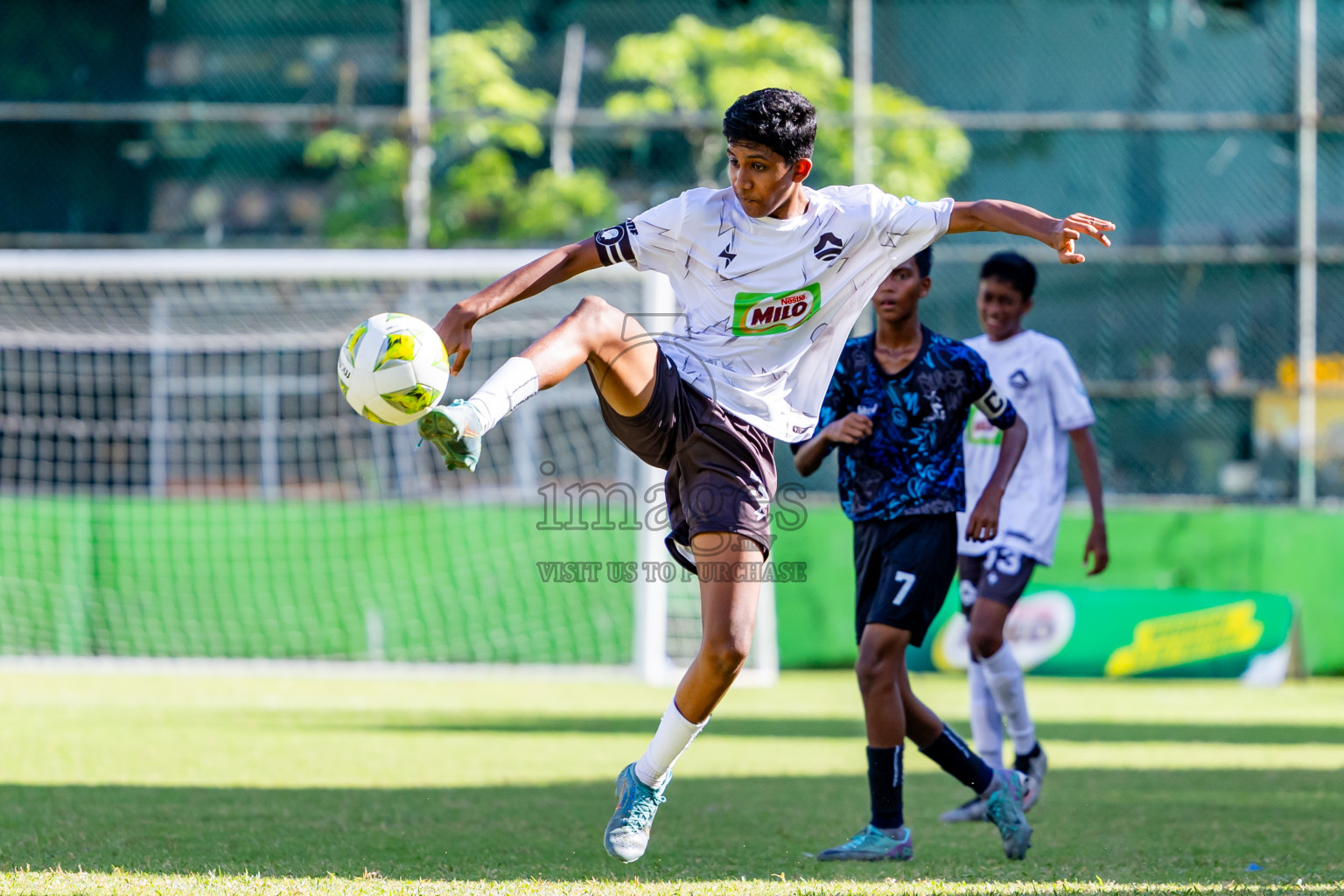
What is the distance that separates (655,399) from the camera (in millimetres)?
4547

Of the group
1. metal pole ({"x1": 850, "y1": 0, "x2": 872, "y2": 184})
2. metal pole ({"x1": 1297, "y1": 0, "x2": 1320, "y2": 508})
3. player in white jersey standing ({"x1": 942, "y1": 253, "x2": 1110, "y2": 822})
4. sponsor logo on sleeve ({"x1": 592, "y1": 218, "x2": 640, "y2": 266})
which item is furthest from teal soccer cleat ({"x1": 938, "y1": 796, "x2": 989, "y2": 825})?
metal pole ({"x1": 850, "y1": 0, "x2": 872, "y2": 184})

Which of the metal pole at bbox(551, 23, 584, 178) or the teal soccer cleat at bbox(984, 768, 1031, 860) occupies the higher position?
the metal pole at bbox(551, 23, 584, 178)

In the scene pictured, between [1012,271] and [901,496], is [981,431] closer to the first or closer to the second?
[1012,271]

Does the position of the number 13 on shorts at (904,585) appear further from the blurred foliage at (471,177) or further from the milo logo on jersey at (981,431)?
the blurred foliage at (471,177)

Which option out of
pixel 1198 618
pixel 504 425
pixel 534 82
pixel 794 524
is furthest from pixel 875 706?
pixel 534 82

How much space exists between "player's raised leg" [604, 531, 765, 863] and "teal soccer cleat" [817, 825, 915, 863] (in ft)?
2.19

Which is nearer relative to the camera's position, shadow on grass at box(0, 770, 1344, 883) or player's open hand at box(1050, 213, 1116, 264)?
player's open hand at box(1050, 213, 1116, 264)

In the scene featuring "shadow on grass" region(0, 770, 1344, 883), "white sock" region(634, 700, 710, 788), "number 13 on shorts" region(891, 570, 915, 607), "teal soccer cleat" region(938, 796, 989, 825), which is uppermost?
"number 13 on shorts" region(891, 570, 915, 607)

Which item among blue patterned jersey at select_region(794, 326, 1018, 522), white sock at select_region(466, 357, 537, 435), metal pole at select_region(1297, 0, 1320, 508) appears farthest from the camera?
metal pole at select_region(1297, 0, 1320, 508)

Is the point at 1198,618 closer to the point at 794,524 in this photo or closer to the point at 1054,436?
the point at 794,524

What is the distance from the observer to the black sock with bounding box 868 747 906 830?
516 centimetres

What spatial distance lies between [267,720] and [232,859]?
4806 millimetres

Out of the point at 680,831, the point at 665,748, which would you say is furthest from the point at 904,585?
the point at 680,831

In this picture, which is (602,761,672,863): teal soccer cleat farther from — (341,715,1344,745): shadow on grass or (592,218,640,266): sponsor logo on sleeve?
(341,715,1344,745): shadow on grass
